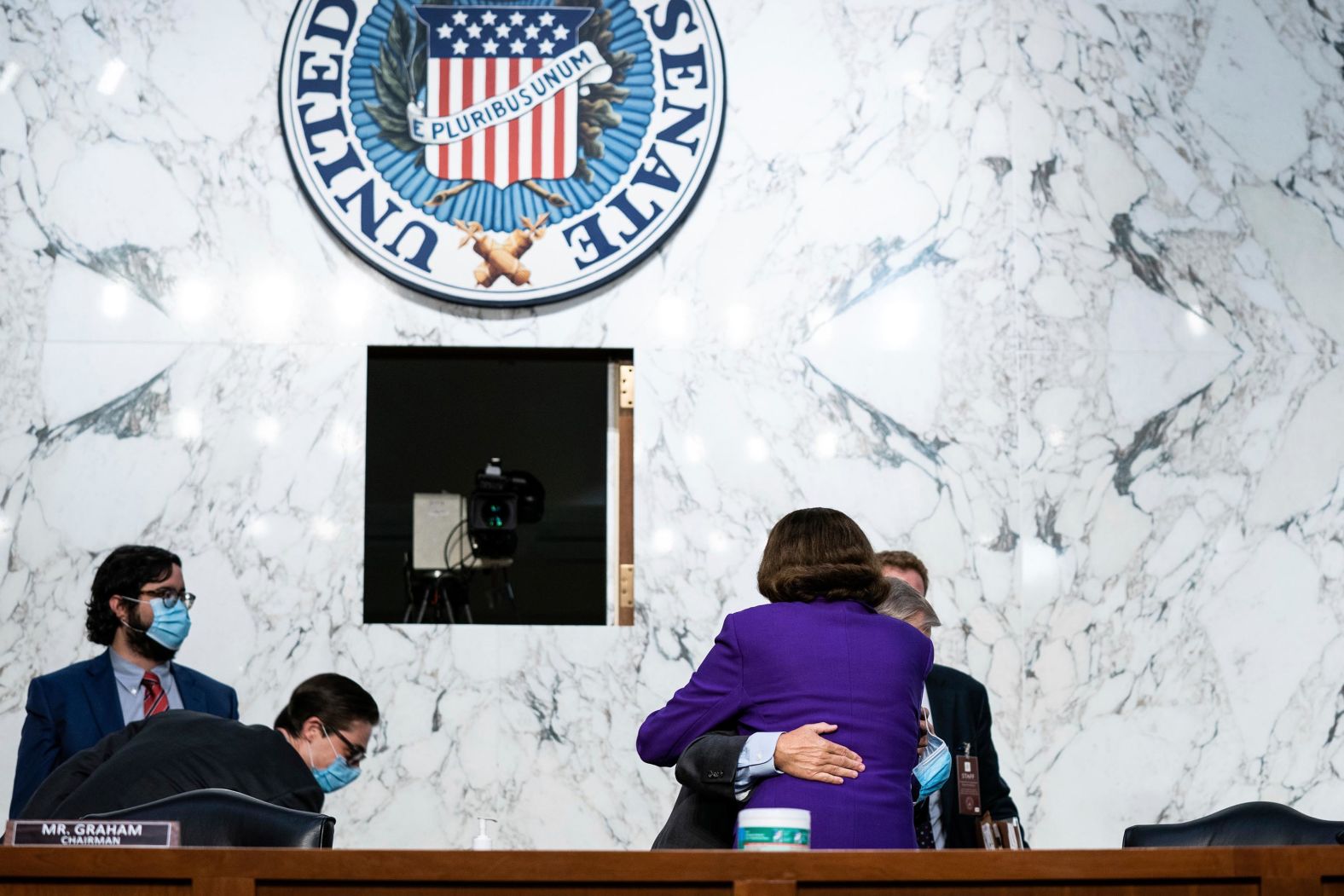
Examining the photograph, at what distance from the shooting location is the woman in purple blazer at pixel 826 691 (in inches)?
102

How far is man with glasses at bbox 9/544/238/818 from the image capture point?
153 inches

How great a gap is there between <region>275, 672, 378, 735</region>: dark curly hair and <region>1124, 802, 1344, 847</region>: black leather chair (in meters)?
1.80

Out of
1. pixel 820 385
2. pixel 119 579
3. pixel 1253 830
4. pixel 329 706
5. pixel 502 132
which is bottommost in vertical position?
pixel 1253 830

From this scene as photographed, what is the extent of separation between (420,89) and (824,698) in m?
2.96

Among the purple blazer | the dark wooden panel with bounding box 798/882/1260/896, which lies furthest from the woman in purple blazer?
the dark wooden panel with bounding box 798/882/1260/896

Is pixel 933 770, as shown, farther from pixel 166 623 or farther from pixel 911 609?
pixel 166 623

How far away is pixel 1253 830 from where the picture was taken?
2.98 meters

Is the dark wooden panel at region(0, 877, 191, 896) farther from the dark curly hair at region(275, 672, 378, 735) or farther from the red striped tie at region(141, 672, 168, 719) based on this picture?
the red striped tie at region(141, 672, 168, 719)

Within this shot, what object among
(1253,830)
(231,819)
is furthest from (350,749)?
(1253,830)

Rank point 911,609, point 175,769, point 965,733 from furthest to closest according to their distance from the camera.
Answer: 1. point 965,733
2. point 911,609
3. point 175,769

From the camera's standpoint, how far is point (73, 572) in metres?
4.63

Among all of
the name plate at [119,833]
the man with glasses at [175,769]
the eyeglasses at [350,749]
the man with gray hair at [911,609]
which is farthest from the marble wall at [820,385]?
the name plate at [119,833]

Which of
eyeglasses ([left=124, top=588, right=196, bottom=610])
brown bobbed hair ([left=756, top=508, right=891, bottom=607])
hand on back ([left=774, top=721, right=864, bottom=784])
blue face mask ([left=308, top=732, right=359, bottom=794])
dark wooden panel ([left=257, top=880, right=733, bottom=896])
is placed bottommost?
blue face mask ([left=308, top=732, right=359, bottom=794])

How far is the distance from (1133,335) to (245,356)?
278 cm
